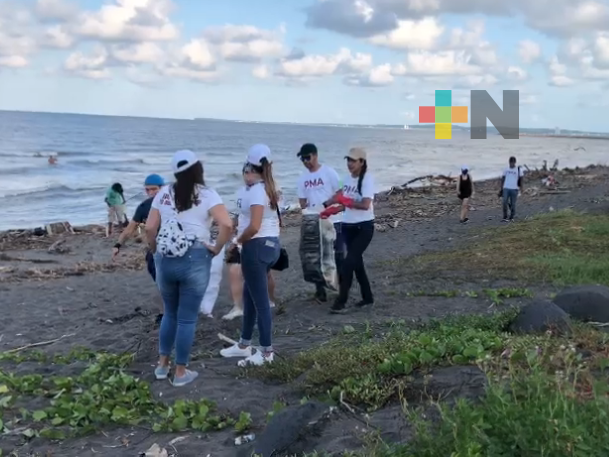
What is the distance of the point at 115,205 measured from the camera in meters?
18.9

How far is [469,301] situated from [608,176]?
29353 millimetres

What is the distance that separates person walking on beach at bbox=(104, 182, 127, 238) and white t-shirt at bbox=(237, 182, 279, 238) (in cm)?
1376

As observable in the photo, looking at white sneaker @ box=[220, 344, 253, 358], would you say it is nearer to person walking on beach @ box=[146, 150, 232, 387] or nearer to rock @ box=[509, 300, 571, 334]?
person walking on beach @ box=[146, 150, 232, 387]

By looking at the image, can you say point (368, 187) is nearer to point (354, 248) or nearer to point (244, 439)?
point (354, 248)

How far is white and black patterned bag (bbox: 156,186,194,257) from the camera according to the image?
4906mm

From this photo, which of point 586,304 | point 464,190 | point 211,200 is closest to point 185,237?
point 211,200

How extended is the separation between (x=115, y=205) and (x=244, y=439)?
1574cm

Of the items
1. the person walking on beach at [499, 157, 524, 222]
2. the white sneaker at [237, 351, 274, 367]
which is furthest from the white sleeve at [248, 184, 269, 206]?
the person walking on beach at [499, 157, 524, 222]

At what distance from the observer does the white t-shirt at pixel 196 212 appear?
4977 millimetres

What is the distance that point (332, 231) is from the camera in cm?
765

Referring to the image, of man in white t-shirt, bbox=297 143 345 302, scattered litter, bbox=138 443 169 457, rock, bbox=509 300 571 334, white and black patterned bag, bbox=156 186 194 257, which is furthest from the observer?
man in white t-shirt, bbox=297 143 345 302

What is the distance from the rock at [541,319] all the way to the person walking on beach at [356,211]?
6.57ft

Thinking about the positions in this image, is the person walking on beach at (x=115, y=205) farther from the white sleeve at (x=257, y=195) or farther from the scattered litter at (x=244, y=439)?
the scattered litter at (x=244, y=439)

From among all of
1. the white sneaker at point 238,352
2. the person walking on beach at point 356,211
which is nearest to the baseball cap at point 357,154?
the person walking on beach at point 356,211
